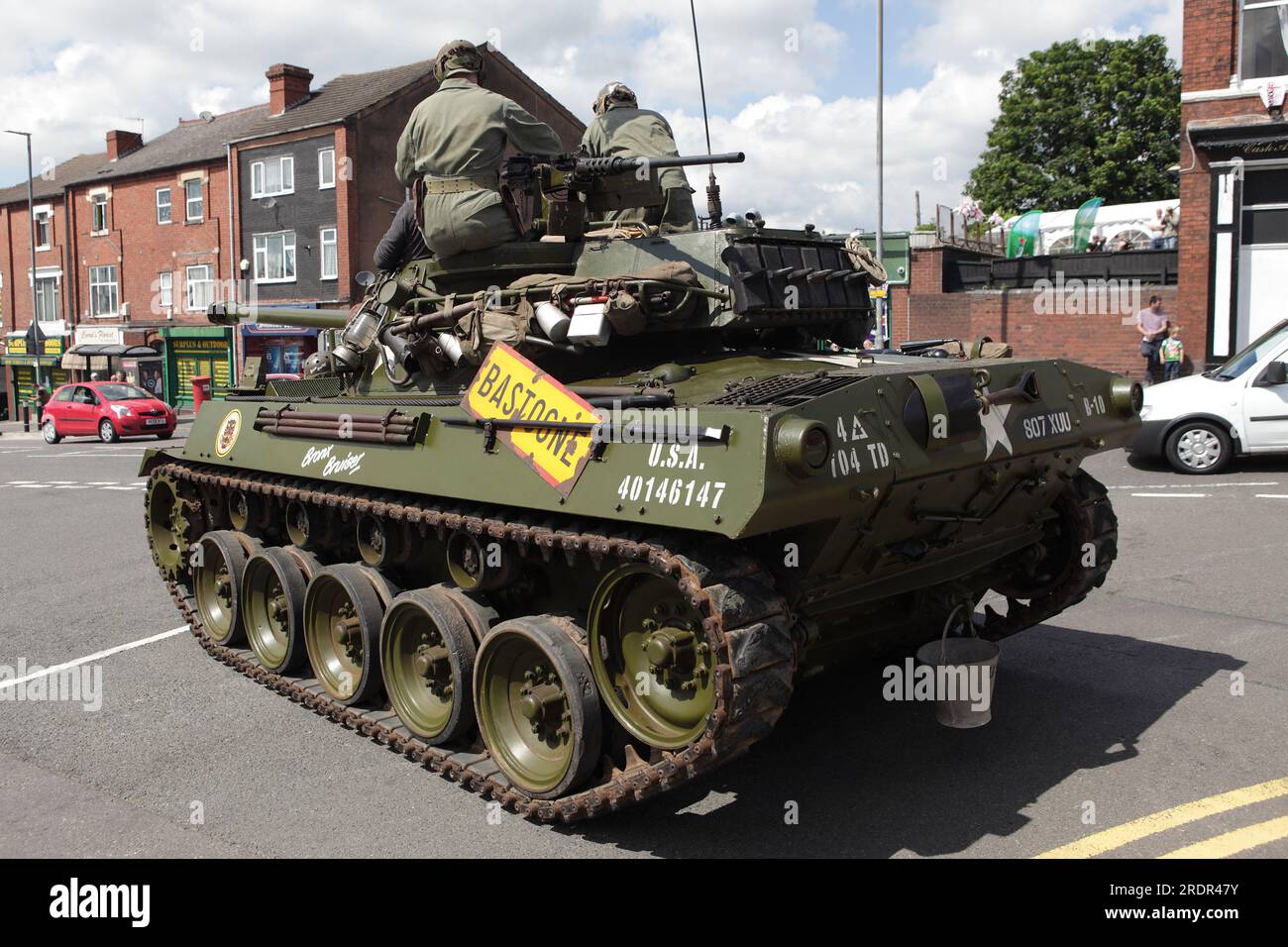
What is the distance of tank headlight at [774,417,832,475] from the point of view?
434 centimetres

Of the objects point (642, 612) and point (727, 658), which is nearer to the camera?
point (727, 658)

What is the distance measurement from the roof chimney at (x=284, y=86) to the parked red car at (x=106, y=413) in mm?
13172

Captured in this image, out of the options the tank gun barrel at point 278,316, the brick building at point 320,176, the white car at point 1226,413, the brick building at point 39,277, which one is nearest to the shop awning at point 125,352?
the brick building at point 39,277

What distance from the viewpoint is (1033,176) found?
149ft

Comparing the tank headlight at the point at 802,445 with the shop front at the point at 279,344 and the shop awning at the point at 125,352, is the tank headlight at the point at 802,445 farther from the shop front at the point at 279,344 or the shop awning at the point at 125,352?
the shop awning at the point at 125,352

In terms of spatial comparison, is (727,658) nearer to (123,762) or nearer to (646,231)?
(646,231)

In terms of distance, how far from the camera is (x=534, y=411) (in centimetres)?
539

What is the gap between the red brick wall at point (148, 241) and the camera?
38.8m

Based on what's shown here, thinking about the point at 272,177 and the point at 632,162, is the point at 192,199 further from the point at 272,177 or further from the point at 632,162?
the point at 632,162

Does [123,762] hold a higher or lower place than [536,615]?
lower

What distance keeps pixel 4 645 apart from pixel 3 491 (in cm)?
1088

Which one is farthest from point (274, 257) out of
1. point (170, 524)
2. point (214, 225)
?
point (170, 524)

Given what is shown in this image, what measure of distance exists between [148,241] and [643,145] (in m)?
38.2

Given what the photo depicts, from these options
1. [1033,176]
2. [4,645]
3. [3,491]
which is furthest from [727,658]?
[1033,176]
